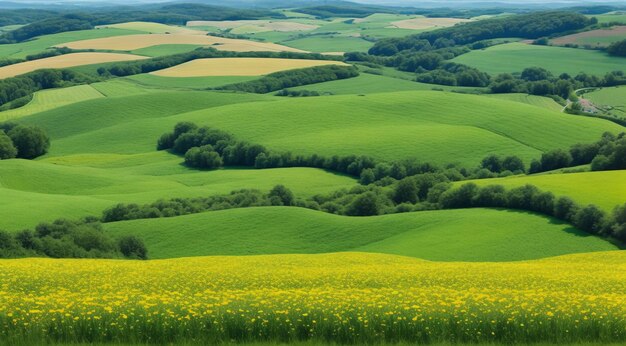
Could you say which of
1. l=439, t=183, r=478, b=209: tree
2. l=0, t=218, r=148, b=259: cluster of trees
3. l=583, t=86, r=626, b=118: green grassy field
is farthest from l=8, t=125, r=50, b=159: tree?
l=583, t=86, r=626, b=118: green grassy field

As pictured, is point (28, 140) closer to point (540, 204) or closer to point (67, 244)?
point (67, 244)

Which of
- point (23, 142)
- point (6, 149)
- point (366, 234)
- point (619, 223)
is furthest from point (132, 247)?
point (23, 142)

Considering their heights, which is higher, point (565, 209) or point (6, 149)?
point (565, 209)

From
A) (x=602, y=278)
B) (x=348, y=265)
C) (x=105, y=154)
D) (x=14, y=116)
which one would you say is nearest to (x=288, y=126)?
(x=105, y=154)

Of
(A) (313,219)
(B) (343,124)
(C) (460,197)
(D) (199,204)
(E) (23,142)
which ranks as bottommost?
(E) (23,142)

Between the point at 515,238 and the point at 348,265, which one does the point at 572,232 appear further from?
the point at 348,265

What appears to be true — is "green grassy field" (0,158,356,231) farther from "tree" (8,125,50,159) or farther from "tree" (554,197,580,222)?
"tree" (554,197,580,222)

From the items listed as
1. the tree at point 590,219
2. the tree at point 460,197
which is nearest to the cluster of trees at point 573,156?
the tree at point 460,197
